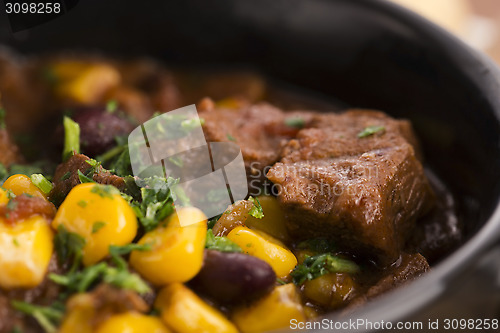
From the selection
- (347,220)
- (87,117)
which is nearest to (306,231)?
(347,220)

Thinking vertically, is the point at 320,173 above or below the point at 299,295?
above

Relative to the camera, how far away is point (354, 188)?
7.68 ft

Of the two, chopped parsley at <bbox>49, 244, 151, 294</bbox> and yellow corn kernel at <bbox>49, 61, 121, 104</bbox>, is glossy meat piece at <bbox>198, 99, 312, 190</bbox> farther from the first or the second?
yellow corn kernel at <bbox>49, 61, 121, 104</bbox>

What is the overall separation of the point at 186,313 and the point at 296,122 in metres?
1.54

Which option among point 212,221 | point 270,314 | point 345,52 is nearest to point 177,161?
point 212,221

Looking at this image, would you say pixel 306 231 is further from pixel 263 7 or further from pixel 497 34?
pixel 497 34

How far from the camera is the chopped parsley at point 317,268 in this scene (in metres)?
2.30

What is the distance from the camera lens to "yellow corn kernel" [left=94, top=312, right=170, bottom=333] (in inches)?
67.7

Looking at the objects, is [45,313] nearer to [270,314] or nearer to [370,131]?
[270,314]

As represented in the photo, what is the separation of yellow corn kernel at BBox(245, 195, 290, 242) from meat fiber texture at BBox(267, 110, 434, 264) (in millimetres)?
64

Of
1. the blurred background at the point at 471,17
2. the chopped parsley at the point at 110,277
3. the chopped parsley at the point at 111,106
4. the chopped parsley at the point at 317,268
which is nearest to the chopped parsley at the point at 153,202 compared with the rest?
the chopped parsley at the point at 110,277

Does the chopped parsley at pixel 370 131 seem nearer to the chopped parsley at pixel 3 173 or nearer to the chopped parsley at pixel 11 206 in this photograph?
the chopped parsley at pixel 11 206

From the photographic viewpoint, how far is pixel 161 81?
13.4 ft

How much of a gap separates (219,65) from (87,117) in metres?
1.38
